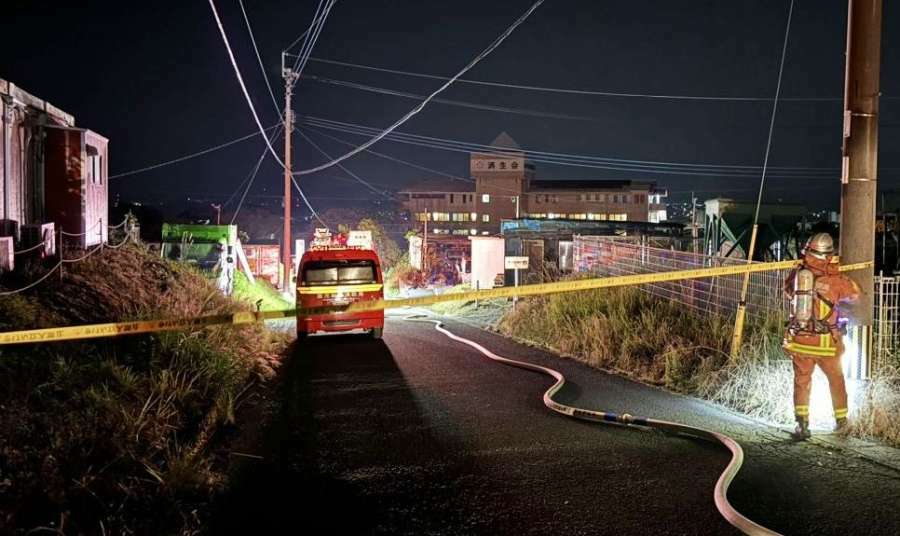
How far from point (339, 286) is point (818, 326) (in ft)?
33.2

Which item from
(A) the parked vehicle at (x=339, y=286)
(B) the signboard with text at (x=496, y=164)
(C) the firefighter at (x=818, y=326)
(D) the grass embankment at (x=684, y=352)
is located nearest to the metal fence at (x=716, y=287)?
(D) the grass embankment at (x=684, y=352)

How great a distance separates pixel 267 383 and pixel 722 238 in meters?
20.1

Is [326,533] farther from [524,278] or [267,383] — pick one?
[524,278]

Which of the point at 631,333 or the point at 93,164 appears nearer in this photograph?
the point at 631,333

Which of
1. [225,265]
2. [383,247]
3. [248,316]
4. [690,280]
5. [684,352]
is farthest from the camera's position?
[383,247]

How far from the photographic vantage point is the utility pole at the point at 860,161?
7.11 m

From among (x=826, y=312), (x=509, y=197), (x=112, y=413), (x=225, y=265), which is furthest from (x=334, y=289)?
(x=509, y=197)

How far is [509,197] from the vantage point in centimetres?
6278

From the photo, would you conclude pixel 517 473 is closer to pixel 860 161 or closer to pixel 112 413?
pixel 112 413

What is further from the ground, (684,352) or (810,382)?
(810,382)

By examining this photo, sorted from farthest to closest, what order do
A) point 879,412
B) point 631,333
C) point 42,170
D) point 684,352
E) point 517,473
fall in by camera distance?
point 42,170 < point 631,333 < point 684,352 < point 879,412 < point 517,473

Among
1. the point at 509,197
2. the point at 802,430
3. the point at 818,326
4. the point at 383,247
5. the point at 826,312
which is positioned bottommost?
the point at 802,430

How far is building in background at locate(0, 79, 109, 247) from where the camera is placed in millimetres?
14672

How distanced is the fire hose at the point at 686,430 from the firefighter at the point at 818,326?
95 centimetres
